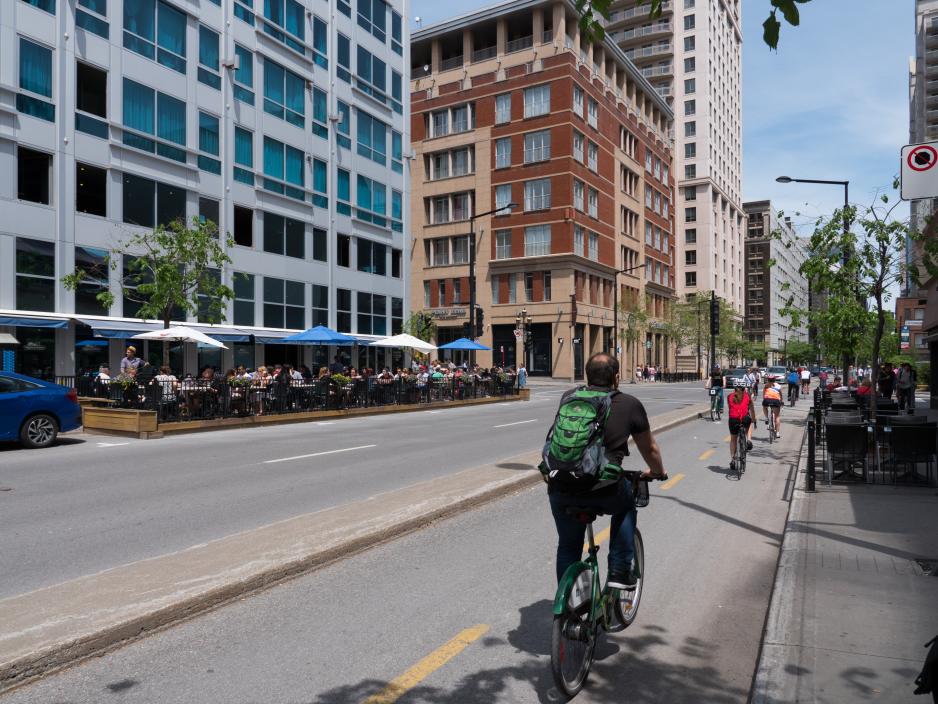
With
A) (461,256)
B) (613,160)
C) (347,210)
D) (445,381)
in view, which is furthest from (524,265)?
(445,381)

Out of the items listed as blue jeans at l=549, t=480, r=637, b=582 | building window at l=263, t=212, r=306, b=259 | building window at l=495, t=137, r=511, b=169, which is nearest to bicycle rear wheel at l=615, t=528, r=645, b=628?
blue jeans at l=549, t=480, r=637, b=582

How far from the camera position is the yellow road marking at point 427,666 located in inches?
145

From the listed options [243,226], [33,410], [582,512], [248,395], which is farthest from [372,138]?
[582,512]

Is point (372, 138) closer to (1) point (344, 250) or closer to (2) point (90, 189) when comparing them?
(1) point (344, 250)

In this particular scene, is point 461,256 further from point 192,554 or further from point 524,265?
point 192,554

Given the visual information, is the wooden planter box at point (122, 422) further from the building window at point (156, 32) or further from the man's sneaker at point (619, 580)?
the building window at point (156, 32)

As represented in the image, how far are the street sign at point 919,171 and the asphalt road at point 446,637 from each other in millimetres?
3107

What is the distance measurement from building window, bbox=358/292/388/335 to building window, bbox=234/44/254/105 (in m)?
11.6

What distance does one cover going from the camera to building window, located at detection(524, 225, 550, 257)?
57844mm

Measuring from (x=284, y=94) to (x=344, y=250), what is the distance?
820 centimetres

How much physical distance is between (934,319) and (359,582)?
1067 inches

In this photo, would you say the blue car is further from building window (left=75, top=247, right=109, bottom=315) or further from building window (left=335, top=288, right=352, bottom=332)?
building window (left=335, top=288, right=352, bottom=332)

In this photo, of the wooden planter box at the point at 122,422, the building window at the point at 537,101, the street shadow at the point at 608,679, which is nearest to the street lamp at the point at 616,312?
the building window at the point at 537,101

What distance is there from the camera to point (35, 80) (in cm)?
2350
